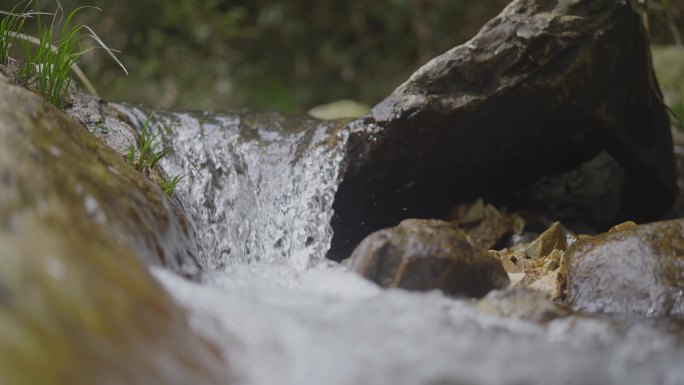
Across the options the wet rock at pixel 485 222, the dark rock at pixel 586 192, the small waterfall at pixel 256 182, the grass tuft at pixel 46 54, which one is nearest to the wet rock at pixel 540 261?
the wet rock at pixel 485 222

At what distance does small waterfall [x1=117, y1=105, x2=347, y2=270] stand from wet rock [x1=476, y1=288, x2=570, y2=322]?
1158 mm

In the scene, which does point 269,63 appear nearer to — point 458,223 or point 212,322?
point 458,223

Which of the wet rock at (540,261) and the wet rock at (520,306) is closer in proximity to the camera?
the wet rock at (520,306)

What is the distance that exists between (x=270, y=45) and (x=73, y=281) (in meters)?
8.10

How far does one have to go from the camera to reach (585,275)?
243 centimetres

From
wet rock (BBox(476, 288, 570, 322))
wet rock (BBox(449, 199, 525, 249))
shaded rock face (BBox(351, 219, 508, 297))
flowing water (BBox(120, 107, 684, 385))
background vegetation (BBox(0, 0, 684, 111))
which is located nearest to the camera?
flowing water (BBox(120, 107, 684, 385))

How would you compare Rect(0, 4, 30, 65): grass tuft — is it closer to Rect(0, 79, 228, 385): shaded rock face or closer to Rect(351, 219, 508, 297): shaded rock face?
Rect(0, 79, 228, 385): shaded rock face

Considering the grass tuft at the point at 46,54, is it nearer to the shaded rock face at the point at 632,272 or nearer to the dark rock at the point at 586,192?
the shaded rock face at the point at 632,272

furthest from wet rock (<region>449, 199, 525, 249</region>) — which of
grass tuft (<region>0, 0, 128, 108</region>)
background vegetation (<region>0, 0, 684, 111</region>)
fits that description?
background vegetation (<region>0, 0, 684, 111</region>)

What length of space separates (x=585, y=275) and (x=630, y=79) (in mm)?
1529

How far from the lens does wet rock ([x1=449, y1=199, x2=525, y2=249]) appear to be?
11.6 feet

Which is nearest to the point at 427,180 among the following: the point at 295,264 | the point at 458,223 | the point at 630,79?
the point at 458,223

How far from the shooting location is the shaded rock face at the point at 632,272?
2273 millimetres

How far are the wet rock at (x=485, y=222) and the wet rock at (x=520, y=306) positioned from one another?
4.97 feet
